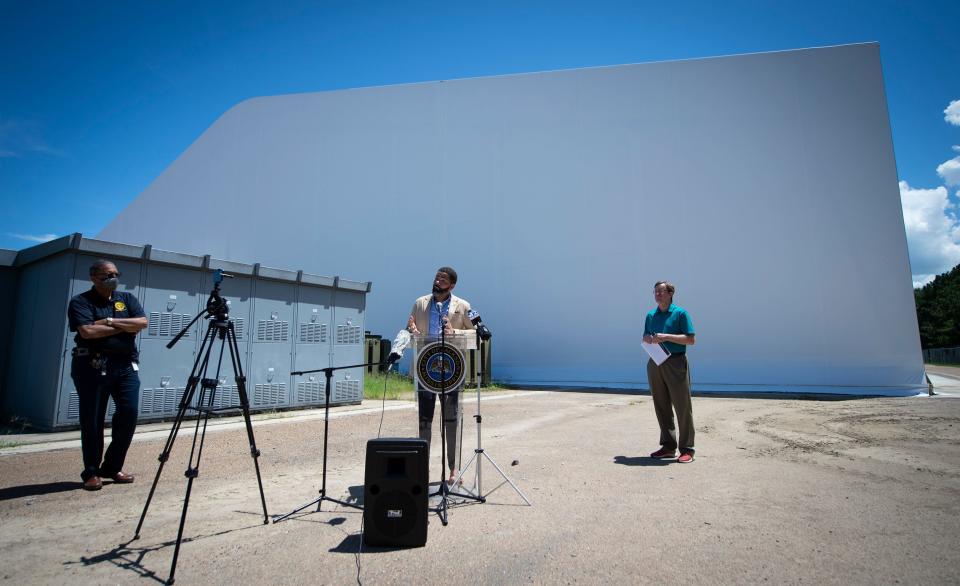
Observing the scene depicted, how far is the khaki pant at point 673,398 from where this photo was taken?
512 centimetres

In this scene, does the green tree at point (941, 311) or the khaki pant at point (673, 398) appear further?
the green tree at point (941, 311)

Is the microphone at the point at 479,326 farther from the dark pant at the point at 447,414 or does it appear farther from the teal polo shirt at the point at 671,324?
the teal polo shirt at the point at 671,324

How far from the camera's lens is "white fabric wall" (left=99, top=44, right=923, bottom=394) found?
50.8 feet

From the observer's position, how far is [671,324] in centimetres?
529

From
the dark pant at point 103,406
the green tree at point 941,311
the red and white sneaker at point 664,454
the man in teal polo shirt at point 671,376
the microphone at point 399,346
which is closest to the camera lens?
the microphone at point 399,346

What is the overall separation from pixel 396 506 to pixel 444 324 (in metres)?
1.36

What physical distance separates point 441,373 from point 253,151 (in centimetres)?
A: 2445

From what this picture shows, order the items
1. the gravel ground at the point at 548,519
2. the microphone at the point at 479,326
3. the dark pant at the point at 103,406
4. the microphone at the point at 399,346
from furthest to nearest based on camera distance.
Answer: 1. the dark pant at the point at 103,406
2. the microphone at the point at 479,326
3. the microphone at the point at 399,346
4. the gravel ground at the point at 548,519

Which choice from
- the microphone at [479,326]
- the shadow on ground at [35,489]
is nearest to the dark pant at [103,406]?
the shadow on ground at [35,489]

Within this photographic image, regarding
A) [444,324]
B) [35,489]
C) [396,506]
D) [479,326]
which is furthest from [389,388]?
[396,506]

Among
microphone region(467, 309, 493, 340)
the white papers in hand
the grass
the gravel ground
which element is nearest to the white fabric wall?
the grass

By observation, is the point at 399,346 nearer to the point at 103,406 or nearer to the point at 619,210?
the point at 103,406

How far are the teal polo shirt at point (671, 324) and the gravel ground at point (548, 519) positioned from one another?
1.14m

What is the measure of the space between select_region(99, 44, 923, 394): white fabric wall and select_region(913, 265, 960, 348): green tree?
39.7 m
